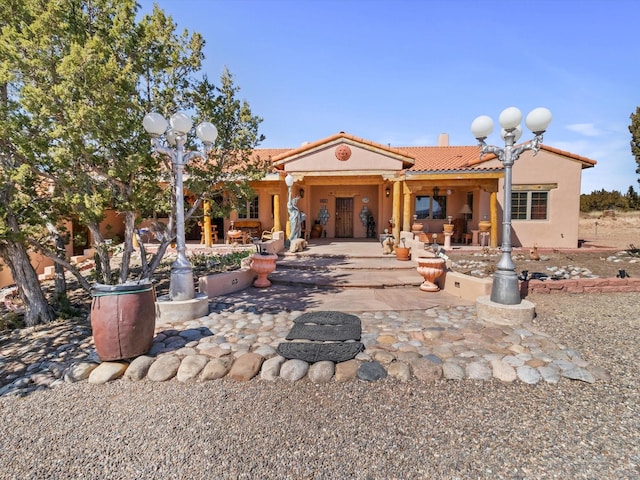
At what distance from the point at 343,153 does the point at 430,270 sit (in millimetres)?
6685

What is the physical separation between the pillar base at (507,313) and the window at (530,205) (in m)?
10.8

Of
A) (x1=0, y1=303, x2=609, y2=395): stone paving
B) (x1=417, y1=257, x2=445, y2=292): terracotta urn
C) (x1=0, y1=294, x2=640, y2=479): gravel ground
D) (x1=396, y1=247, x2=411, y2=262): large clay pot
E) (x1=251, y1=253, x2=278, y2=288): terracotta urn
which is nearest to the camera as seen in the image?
(x1=0, y1=294, x2=640, y2=479): gravel ground

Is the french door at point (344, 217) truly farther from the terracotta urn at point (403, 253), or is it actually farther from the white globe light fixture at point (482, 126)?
the white globe light fixture at point (482, 126)

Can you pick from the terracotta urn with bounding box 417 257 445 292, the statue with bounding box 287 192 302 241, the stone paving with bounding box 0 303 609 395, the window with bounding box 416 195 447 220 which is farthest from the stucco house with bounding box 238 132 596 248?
the stone paving with bounding box 0 303 609 395

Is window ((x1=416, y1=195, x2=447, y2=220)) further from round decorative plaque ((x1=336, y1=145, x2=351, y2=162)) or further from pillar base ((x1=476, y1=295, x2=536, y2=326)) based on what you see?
pillar base ((x1=476, y1=295, x2=536, y2=326))

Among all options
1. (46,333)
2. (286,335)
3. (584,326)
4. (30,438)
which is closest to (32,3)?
(46,333)

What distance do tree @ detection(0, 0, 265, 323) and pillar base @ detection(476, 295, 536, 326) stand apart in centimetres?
514

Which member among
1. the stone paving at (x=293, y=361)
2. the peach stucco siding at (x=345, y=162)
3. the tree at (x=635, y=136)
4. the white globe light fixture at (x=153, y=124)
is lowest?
the stone paving at (x=293, y=361)

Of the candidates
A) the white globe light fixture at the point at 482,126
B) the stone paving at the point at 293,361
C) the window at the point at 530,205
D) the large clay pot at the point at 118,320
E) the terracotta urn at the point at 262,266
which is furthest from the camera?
the window at the point at 530,205

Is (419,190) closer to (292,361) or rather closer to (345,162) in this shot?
(345,162)

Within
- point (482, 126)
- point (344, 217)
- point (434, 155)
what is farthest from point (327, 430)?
point (434, 155)

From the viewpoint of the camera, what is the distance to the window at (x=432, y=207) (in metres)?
15.2

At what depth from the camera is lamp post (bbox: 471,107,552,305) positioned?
475 cm

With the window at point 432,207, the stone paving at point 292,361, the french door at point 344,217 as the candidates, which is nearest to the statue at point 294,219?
the french door at point 344,217
